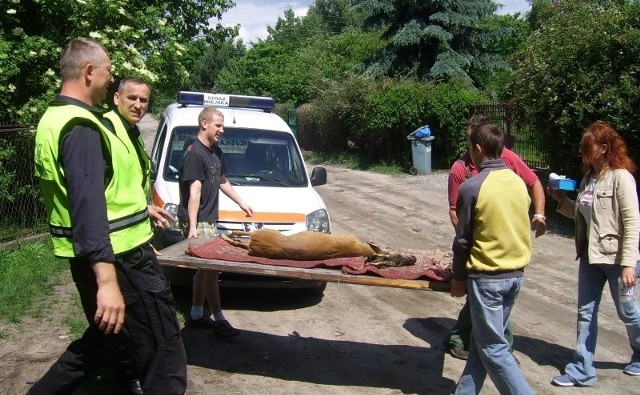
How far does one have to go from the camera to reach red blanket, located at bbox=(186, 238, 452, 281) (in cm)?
461

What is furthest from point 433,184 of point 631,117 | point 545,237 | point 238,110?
point 238,110

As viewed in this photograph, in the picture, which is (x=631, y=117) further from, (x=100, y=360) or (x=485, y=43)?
(x=485, y=43)

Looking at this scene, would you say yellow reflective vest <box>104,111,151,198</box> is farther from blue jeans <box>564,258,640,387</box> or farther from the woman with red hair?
blue jeans <box>564,258,640,387</box>

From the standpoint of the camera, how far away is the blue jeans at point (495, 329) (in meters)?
4.11

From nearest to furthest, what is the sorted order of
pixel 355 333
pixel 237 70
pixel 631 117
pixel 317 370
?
pixel 317 370
pixel 355 333
pixel 631 117
pixel 237 70

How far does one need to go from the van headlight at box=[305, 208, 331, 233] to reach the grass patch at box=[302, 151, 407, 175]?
13.4 metres

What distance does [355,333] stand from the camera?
627 cm

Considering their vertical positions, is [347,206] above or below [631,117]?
below

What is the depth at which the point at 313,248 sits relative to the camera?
5039 millimetres

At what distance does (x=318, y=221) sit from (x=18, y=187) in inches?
185

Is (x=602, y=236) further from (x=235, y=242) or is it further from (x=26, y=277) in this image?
(x=26, y=277)

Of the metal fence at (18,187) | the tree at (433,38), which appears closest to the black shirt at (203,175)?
the metal fence at (18,187)

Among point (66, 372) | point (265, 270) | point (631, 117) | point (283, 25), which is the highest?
point (283, 25)

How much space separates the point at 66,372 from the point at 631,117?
8.75 m
